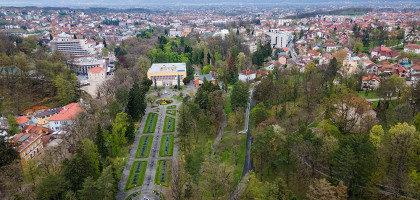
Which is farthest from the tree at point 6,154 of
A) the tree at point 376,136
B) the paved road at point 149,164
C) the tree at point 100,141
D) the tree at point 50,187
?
the tree at point 376,136

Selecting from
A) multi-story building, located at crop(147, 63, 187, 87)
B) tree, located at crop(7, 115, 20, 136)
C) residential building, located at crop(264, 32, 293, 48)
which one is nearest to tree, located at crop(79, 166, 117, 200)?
tree, located at crop(7, 115, 20, 136)

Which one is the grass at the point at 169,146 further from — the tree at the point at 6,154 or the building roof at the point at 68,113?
the tree at the point at 6,154

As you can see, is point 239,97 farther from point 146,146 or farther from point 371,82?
point 371,82

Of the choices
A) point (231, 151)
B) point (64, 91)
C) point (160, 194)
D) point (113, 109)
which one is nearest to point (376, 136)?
point (231, 151)

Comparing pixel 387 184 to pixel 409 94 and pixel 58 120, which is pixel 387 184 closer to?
pixel 409 94

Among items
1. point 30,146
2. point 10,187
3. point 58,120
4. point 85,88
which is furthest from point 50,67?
point 10,187
